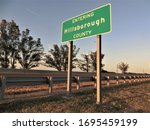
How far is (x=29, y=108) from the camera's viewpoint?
7047 millimetres

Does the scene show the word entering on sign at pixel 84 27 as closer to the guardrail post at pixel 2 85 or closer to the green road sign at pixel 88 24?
the green road sign at pixel 88 24

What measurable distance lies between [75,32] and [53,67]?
49.2 meters

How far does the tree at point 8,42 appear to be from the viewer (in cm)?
4191

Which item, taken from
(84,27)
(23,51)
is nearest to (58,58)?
(23,51)

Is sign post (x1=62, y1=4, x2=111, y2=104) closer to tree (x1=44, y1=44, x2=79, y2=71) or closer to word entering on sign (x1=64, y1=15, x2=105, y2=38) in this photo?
word entering on sign (x1=64, y1=15, x2=105, y2=38)

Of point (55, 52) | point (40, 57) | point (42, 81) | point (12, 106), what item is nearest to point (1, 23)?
point (40, 57)

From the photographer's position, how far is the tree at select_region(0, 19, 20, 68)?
41.9 meters

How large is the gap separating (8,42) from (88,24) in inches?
1400

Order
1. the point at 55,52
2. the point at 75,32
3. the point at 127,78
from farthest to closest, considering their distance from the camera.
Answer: the point at 55,52
the point at 127,78
the point at 75,32

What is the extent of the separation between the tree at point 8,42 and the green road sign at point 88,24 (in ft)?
110

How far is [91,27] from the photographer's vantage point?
9.01 m

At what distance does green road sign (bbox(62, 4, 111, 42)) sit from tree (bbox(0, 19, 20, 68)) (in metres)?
33.7

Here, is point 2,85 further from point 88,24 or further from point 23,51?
point 23,51

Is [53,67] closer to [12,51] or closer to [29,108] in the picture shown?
[12,51]
